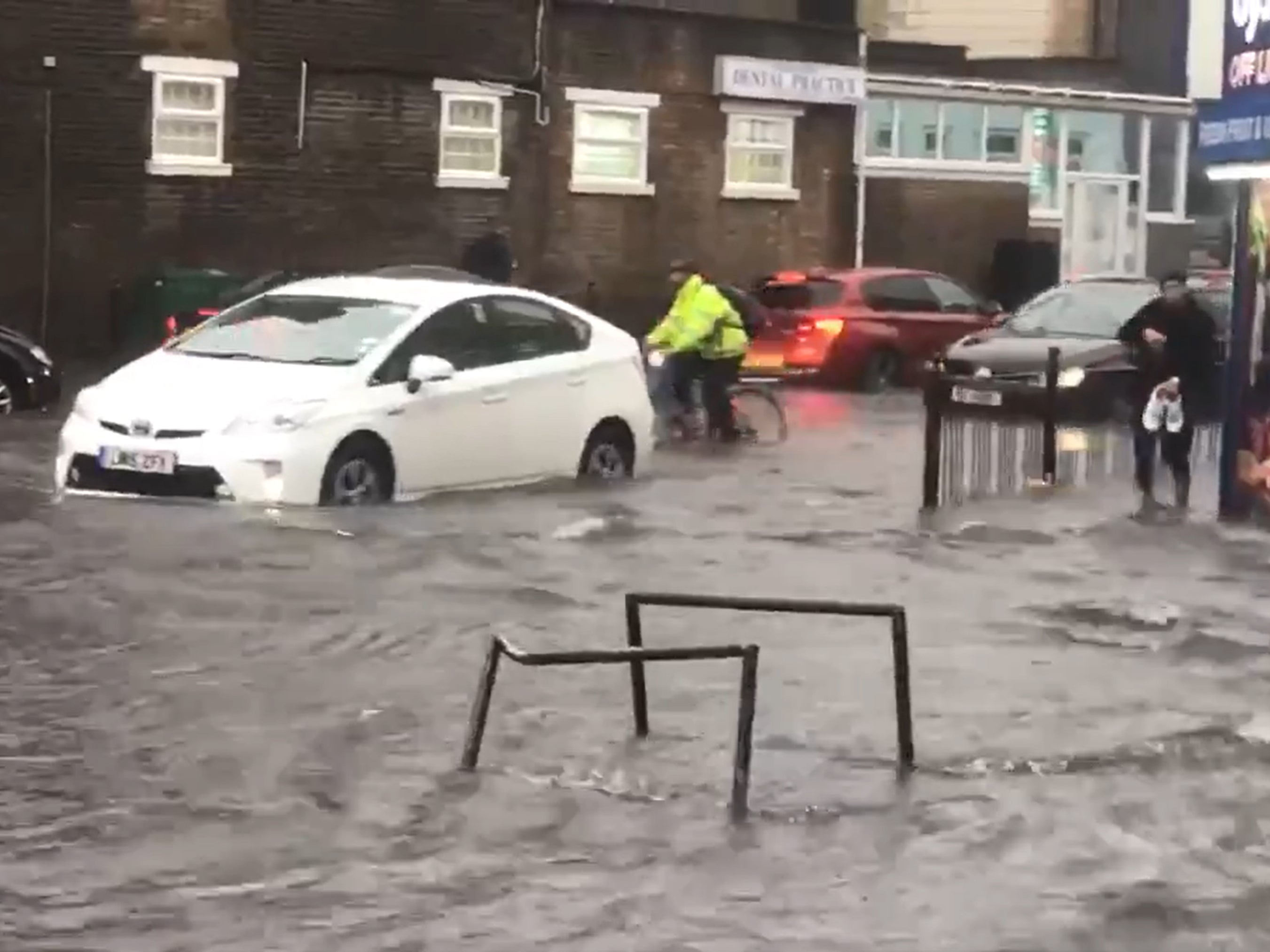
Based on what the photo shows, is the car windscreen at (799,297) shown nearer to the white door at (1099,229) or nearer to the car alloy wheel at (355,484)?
the white door at (1099,229)

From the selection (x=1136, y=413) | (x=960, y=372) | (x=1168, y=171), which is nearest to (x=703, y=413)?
(x=960, y=372)

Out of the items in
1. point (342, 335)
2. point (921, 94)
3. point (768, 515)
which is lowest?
point (768, 515)

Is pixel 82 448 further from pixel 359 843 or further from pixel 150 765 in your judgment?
pixel 359 843

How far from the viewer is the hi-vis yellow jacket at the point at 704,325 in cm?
2317

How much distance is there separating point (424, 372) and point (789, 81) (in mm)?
24254

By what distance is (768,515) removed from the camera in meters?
17.7

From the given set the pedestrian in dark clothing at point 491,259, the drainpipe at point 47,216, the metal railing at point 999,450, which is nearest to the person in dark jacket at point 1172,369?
the metal railing at point 999,450

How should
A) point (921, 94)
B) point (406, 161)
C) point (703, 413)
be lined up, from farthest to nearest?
point (921, 94) < point (406, 161) < point (703, 413)

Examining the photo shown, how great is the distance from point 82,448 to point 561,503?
320cm

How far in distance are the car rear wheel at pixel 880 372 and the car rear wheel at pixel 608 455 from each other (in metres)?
12.9

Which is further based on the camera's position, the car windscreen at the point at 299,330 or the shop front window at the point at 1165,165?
the shop front window at the point at 1165,165

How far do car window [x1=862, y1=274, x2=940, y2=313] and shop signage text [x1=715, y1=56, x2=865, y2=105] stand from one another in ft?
23.3

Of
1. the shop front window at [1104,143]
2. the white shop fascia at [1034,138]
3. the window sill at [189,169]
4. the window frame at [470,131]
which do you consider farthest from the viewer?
the shop front window at [1104,143]

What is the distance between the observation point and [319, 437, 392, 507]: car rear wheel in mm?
15680
